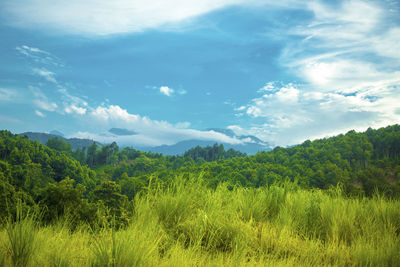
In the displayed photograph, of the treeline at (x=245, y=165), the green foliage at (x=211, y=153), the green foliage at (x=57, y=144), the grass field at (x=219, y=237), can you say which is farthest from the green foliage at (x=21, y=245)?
the green foliage at (x=57, y=144)

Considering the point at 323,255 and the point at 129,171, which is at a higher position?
the point at 323,255

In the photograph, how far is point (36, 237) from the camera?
8.09ft

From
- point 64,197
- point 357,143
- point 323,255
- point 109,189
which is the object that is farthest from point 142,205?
point 357,143

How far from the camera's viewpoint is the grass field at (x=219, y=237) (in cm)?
227

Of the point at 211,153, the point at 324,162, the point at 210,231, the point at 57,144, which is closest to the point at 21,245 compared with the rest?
the point at 210,231

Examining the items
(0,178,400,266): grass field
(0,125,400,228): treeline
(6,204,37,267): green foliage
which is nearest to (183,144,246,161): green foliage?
(0,125,400,228): treeline

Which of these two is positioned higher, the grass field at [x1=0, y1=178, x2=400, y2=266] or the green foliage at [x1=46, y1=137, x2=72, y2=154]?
the green foliage at [x1=46, y1=137, x2=72, y2=154]

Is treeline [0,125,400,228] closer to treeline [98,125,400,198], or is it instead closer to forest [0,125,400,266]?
treeline [98,125,400,198]

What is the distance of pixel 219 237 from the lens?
9.89 ft

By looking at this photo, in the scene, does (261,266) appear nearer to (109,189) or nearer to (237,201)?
(237,201)

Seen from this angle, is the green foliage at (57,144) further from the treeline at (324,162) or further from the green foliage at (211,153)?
the green foliage at (211,153)

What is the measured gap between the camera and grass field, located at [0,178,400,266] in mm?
2268

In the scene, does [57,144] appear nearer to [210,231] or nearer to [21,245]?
[21,245]

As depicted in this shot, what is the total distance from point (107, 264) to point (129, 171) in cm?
9393
